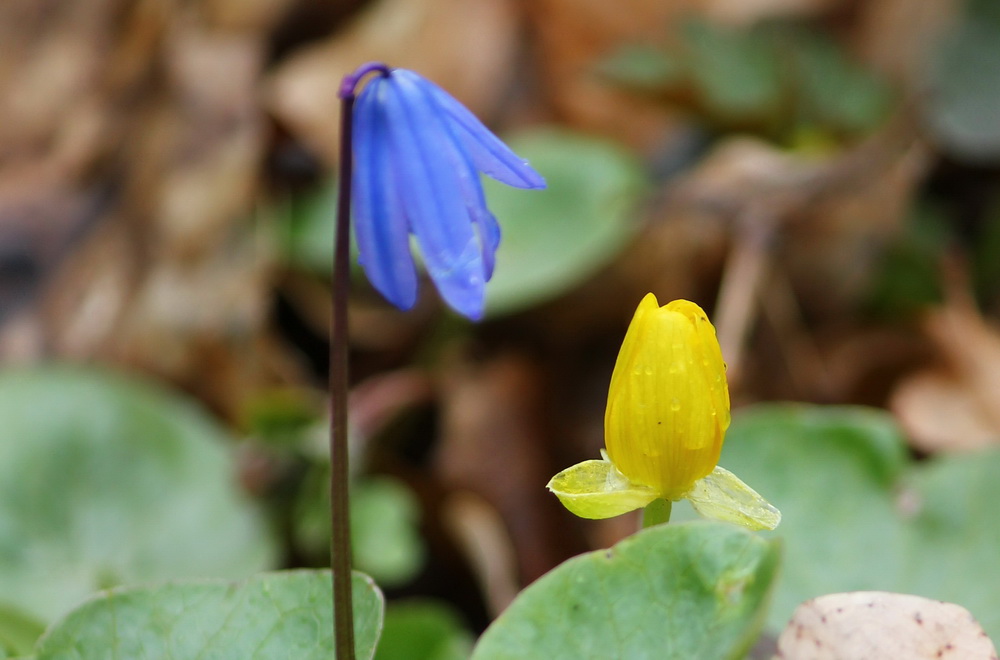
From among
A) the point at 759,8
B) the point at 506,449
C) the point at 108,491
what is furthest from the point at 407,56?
the point at 108,491

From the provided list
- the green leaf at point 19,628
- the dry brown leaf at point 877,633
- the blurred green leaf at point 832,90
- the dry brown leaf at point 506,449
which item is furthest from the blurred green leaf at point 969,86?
the green leaf at point 19,628

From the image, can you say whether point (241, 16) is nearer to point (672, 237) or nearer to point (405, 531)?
point (672, 237)

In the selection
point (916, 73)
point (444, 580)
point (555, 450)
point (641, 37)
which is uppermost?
point (641, 37)

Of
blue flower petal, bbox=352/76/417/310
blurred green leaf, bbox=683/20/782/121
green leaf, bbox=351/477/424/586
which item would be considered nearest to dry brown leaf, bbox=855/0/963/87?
blurred green leaf, bbox=683/20/782/121

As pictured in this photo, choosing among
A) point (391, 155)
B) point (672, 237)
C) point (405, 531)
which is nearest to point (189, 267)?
point (405, 531)

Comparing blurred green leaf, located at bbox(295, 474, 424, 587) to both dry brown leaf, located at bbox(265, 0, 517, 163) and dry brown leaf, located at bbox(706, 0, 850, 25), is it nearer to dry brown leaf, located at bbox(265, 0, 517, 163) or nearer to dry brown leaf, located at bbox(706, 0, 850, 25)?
dry brown leaf, located at bbox(265, 0, 517, 163)

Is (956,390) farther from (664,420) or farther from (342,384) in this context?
(342,384)

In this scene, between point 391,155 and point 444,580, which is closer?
point 391,155
